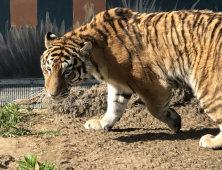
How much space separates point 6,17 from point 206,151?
369 cm

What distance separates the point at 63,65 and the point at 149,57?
35.1 inches

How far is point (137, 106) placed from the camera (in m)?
5.00

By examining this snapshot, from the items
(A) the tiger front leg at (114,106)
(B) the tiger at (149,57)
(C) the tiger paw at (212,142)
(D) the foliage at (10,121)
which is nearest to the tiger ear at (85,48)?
(B) the tiger at (149,57)

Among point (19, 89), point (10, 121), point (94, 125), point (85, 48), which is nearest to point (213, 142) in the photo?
point (94, 125)

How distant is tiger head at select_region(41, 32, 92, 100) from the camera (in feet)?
11.8

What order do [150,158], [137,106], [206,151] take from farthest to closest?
[137,106] → [206,151] → [150,158]

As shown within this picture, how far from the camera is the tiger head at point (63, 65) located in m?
3.59

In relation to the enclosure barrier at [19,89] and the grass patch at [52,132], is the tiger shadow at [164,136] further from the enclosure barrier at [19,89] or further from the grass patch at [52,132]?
the enclosure barrier at [19,89]

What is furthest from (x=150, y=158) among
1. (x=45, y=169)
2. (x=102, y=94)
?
(x=102, y=94)

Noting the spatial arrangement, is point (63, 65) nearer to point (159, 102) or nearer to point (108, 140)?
point (108, 140)

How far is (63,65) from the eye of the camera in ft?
12.0

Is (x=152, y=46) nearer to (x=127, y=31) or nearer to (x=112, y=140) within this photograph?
(x=127, y=31)

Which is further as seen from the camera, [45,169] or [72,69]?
[72,69]

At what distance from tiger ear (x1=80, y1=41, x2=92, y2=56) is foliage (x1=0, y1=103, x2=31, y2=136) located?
47.8 inches
